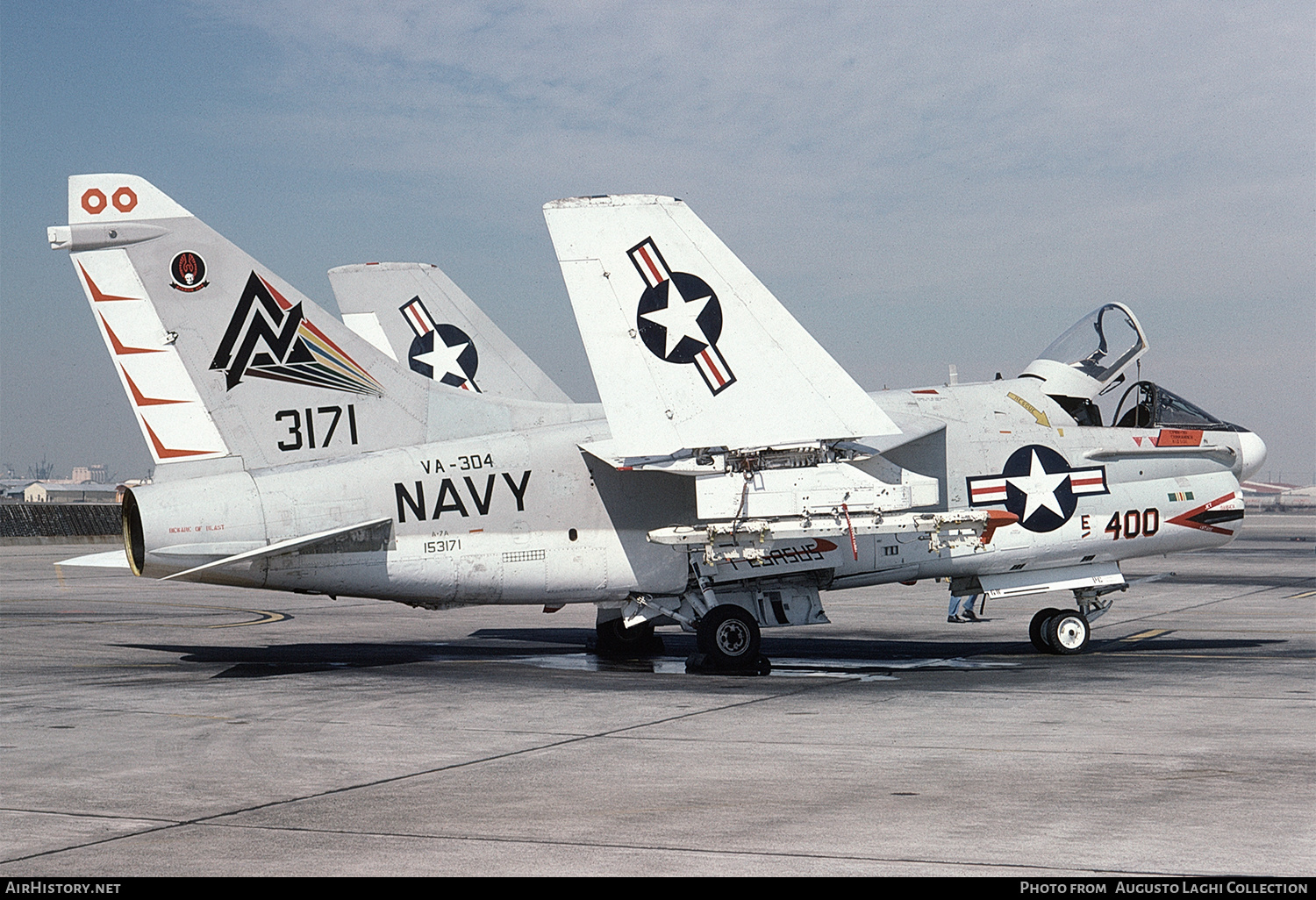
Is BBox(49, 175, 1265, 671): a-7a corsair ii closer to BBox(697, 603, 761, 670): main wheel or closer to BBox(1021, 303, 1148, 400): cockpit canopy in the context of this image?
BBox(697, 603, 761, 670): main wheel

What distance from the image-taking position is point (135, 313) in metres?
14.7

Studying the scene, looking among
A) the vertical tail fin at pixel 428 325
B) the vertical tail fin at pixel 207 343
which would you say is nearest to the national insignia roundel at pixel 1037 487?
the vertical tail fin at pixel 207 343

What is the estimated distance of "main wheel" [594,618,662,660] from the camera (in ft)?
60.1

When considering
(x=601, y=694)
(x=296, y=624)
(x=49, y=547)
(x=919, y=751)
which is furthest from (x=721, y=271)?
(x=49, y=547)

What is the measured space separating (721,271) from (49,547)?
5368 cm

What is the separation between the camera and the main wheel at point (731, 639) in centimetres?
1537

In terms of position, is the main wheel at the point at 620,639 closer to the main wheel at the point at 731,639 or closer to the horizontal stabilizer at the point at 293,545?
the main wheel at the point at 731,639

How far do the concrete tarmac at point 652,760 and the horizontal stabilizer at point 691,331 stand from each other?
124 inches

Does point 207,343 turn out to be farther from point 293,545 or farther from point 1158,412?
point 1158,412

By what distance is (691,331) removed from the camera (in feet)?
48.5

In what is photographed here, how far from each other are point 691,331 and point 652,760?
6.48m

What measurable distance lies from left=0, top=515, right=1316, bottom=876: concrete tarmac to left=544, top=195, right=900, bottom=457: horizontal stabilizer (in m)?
3.15

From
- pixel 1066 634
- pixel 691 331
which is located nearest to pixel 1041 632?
pixel 1066 634

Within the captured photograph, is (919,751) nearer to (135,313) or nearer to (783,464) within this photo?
(783,464)
